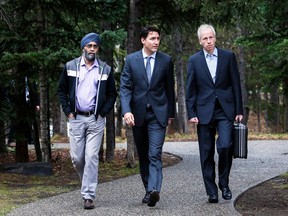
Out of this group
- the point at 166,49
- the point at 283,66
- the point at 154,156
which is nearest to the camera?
the point at 154,156

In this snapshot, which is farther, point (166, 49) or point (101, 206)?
point (166, 49)

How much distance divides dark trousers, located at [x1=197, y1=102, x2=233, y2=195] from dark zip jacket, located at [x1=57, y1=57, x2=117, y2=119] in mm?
1149

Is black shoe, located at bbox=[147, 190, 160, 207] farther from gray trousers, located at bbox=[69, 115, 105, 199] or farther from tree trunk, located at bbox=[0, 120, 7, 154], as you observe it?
tree trunk, located at bbox=[0, 120, 7, 154]

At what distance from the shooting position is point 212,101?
7.95 m

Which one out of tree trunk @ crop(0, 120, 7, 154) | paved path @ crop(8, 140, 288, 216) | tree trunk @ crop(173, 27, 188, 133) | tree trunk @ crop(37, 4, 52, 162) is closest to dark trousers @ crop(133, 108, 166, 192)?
paved path @ crop(8, 140, 288, 216)

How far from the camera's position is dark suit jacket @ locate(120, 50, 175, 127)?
310 inches

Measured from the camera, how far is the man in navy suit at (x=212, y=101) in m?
7.95

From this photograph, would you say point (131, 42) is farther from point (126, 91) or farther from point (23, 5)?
point (126, 91)

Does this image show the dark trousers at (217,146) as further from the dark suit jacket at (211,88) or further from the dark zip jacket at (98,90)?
the dark zip jacket at (98,90)

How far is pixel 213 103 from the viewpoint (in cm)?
794

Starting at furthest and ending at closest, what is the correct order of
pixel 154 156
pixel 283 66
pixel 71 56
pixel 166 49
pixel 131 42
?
1. pixel 166 49
2. pixel 131 42
3. pixel 283 66
4. pixel 71 56
5. pixel 154 156

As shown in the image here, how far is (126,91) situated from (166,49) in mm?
24648

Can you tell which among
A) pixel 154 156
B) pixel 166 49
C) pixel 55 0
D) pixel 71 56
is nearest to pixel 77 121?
pixel 154 156

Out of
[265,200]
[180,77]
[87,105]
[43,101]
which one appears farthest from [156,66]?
[180,77]
